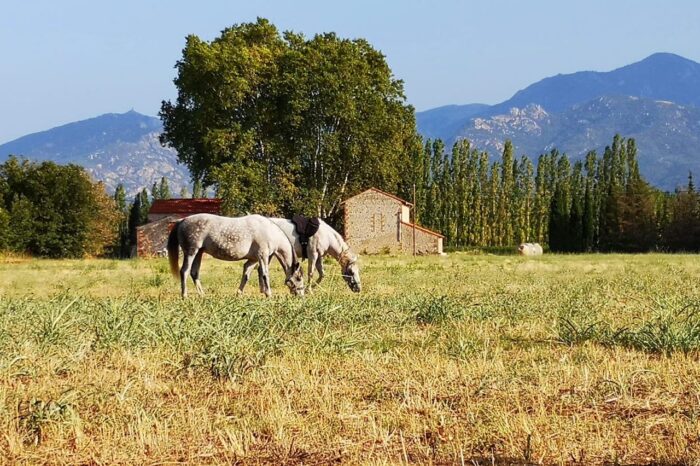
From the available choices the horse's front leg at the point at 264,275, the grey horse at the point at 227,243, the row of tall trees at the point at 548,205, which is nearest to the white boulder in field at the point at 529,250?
the row of tall trees at the point at 548,205

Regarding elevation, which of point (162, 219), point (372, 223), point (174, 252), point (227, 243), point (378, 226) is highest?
point (162, 219)

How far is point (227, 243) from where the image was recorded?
51.9 ft

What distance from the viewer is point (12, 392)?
543 cm

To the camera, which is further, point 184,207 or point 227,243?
point 184,207

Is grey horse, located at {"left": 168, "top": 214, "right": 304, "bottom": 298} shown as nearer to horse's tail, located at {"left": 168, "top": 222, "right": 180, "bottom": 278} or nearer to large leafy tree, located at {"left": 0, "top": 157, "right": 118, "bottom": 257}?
horse's tail, located at {"left": 168, "top": 222, "right": 180, "bottom": 278}

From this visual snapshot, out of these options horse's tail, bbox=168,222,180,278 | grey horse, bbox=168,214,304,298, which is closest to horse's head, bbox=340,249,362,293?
grey horse, bbox=168,214,304,298

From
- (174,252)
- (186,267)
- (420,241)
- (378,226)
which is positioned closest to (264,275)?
(186,267)

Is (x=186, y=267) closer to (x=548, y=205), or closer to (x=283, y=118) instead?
(x=283, y=118)

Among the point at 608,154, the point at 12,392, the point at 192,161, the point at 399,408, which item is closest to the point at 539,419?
the point at 399,408

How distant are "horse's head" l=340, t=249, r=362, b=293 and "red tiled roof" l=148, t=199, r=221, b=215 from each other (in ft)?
144

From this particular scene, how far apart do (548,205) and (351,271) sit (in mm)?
88847

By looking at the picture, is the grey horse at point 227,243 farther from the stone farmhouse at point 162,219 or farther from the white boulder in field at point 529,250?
the white boulder in field at point 529,250

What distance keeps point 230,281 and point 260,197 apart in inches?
974

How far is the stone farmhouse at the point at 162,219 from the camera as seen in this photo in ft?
194
